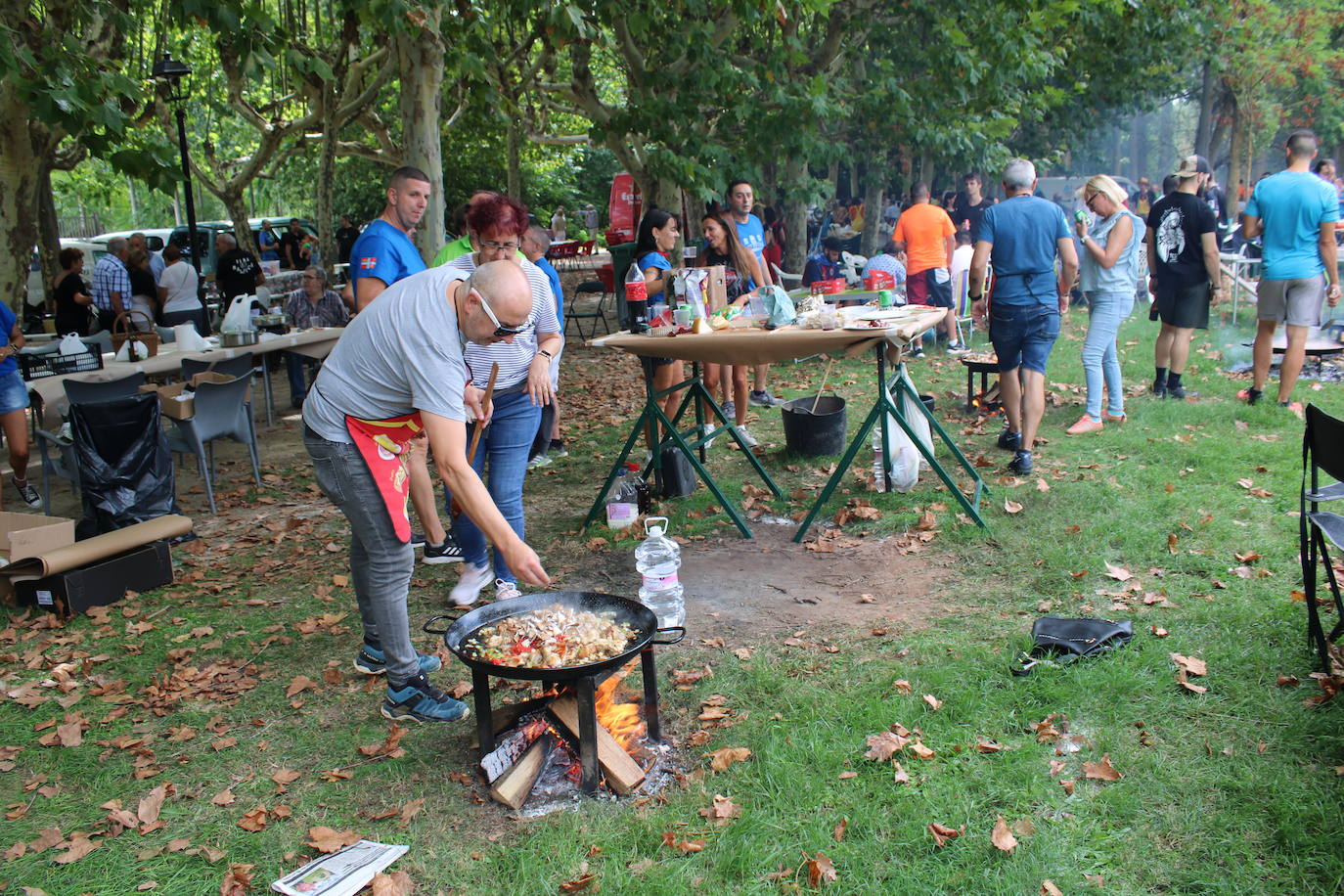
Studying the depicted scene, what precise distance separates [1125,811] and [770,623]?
2.03 meters

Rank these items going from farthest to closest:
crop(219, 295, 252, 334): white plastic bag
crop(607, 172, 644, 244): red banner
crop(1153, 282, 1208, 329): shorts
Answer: crop(607, 172, 644, 244): red banner, crop(219, 295, 252, 334): white plastic bag, crop(1153, 282, 1208, 329): shorts

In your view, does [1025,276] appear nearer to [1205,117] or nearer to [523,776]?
[523,776]

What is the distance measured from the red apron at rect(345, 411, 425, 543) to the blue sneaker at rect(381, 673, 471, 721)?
0.73m

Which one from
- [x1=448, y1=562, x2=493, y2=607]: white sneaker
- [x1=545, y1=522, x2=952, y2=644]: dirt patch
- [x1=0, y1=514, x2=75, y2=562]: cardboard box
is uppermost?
[x1=0, y1=514, x2=75, y2=562]: cardboard box

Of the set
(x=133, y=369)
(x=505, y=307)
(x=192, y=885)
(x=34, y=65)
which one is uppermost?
(x=34, y=65)

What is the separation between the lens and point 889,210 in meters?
26.9

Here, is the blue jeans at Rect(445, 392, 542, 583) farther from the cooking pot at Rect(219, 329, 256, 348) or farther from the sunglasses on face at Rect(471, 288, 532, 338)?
the cooking pot at Rect(219, 329, 256, 348)

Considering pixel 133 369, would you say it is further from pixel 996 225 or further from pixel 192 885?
pixel 996 225

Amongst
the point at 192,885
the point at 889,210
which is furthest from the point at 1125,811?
the point at 889,210

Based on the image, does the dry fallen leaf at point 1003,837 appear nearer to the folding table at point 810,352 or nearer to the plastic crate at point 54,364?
the folding table at point 810,352

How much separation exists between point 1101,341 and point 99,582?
24.5 ft

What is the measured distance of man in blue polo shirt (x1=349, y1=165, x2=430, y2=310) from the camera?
18.4 ft

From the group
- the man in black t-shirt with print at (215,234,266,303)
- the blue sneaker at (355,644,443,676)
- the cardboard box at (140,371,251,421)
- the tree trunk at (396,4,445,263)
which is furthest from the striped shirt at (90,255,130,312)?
the blue sneaker at (355,644,443,676)

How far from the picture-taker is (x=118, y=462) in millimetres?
6688
